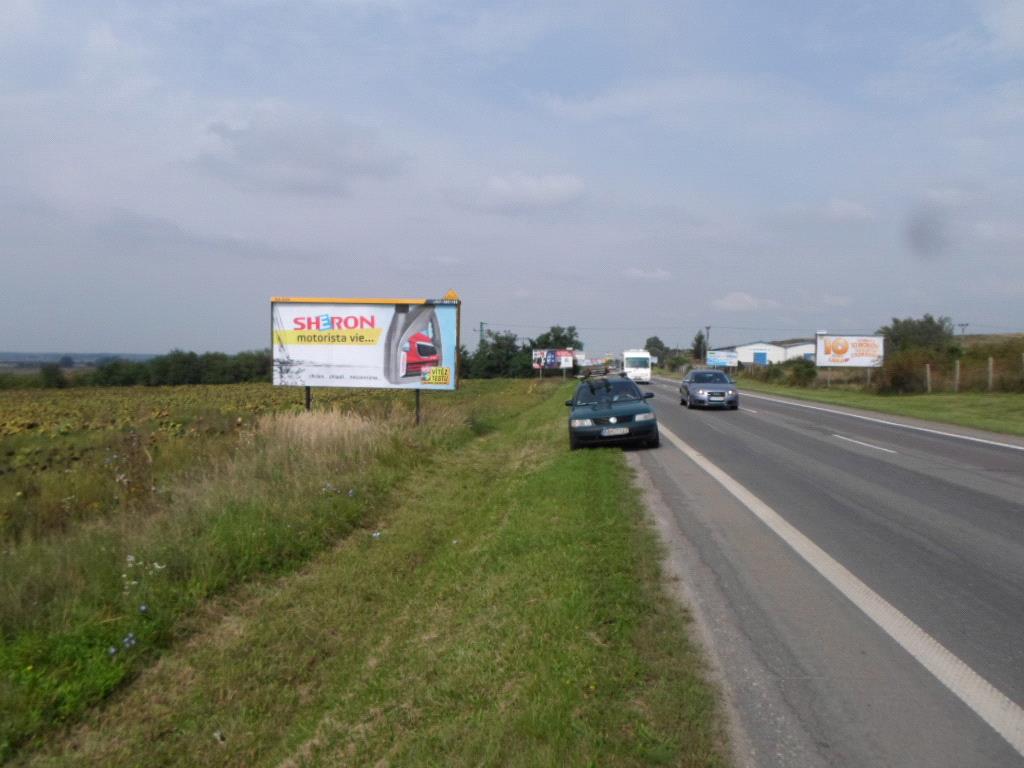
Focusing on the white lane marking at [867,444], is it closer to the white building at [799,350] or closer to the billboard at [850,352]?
the billboard at [850,352]

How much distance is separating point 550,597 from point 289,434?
31.6 ft

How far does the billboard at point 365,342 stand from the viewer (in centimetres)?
1897

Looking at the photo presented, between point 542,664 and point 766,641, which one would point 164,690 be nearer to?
point 542,664

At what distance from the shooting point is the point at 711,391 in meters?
27.5

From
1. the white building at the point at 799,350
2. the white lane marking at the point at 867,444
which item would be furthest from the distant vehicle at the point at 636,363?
the white building at the point at 799,350

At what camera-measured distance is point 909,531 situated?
25.7 ft

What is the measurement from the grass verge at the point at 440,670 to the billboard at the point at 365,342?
36.6ft

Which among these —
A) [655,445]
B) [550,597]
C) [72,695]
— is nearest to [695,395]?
[655,445]

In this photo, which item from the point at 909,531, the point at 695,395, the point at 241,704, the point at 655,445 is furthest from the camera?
the point at 695,395

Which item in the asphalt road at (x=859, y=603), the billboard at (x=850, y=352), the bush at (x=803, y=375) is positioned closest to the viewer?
the asphalt road at (x=859, y=603)

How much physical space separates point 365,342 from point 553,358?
6640cm

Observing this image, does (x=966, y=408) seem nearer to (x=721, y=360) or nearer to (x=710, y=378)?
(x=710, y=378)

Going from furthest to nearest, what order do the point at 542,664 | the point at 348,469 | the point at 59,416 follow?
the point at 59,416 < the point at 348,469 < the point at 542,664

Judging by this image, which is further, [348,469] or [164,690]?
[348,469]
